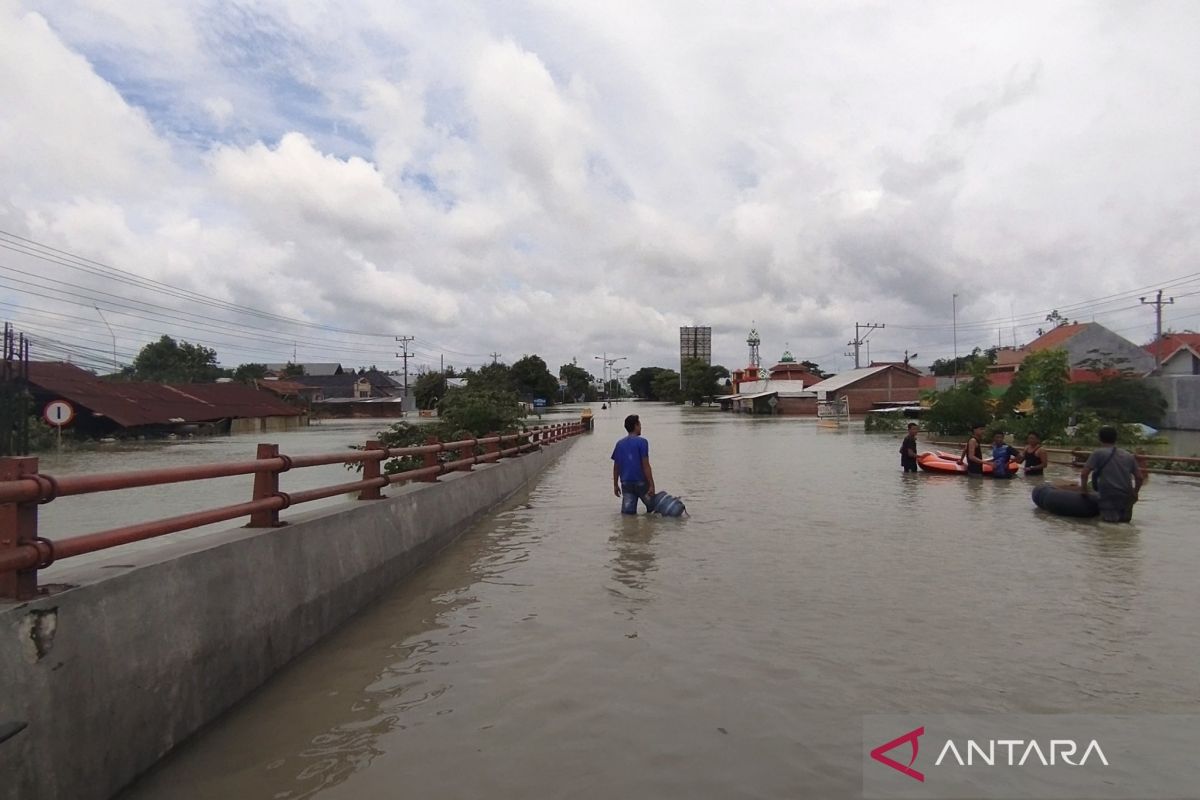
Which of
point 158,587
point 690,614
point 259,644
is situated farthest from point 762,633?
point 158,587

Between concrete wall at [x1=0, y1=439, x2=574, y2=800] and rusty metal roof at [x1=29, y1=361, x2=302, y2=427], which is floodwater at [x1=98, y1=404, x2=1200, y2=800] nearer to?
concrete wall at [x1=0, y1=439, x2=574, y2=800]

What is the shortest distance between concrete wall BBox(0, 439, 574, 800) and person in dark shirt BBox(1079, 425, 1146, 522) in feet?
34.9

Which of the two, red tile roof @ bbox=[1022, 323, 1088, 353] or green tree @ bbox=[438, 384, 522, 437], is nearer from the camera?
green tree @ bbox=[438, 384, 522, 437]

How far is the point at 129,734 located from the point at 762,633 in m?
4.25

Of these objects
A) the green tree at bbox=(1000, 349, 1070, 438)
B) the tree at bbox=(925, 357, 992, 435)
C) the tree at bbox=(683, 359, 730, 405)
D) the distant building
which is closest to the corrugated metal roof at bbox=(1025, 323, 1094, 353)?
the tree at bbox=(925, 357, 992, 435)

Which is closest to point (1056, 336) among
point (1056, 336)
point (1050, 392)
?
point (1056, 336)

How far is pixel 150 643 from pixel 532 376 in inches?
4864

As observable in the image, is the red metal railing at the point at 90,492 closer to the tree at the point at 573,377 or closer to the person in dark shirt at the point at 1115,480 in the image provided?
the person in dark shirt at the point at 1115,480

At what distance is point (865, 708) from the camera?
472 centimetres

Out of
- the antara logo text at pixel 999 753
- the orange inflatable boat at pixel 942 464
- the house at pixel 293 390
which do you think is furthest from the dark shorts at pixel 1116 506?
the house at pixel 293 390

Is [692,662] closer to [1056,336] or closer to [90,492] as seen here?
[90,492]

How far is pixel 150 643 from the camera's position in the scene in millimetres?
3824

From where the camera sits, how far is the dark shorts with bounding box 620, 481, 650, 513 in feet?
41.0

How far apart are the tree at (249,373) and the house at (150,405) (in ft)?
139
